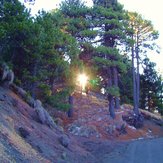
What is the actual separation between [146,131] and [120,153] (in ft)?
60.3

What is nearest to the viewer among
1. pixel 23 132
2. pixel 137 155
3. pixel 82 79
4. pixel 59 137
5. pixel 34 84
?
pixel 23 132

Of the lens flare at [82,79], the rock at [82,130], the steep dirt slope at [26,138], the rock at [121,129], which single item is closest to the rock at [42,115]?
the steep dirt slope at [26,138]

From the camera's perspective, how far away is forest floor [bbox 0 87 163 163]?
15.2m

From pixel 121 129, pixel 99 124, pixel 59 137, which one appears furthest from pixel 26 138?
pixel 121 129

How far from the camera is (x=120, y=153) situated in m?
22.4

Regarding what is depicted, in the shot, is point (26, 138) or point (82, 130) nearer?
point (26, 138)

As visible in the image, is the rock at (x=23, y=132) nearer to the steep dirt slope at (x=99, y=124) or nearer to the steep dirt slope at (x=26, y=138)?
the steep dirt slope at (x=26, y=138)

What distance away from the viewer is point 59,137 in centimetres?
2175

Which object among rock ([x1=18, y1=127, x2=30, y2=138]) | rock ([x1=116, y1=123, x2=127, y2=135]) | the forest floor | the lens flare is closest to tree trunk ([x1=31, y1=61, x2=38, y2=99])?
the forest floor

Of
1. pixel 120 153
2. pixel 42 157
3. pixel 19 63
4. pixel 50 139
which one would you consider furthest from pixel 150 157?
pixel 19 63

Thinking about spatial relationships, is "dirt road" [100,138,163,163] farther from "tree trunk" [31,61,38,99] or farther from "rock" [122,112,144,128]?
"rock" [122,112,144,128]

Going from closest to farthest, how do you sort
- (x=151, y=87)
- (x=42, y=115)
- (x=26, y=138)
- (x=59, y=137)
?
(x=26, y=138) < (x=59, y=137) < (x=42, y=115) < (x=151, y=87)

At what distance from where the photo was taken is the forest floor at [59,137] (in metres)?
15.2

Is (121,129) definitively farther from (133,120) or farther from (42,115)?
(42,115)
